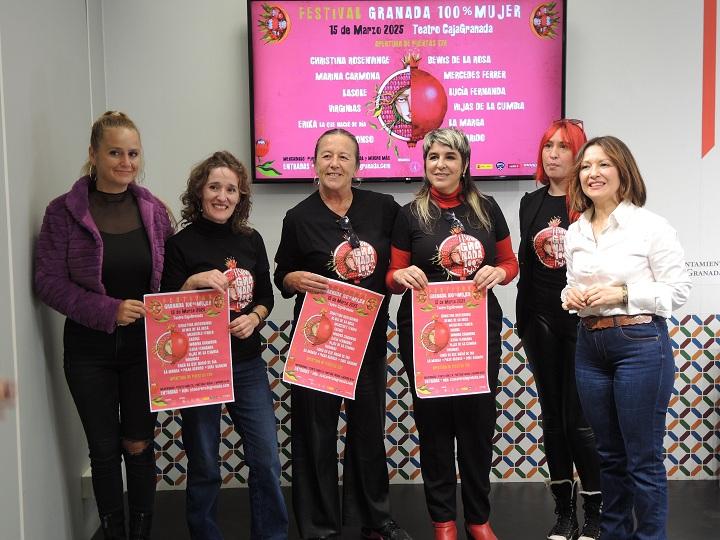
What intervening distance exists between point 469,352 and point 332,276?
0.60m

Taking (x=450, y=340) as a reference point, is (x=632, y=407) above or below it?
below

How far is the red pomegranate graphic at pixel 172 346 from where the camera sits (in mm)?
2557

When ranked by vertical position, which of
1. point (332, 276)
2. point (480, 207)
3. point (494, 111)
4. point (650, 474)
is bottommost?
point (650, 474)

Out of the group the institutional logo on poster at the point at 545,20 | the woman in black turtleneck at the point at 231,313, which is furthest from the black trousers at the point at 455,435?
the institutional logo on poster at the point at 545,20

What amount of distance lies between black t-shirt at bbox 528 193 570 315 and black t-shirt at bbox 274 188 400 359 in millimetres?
587

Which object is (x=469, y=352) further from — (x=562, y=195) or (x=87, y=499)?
(x=87, y=499)

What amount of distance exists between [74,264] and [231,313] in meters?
0.58

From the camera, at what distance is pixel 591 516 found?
294 cm

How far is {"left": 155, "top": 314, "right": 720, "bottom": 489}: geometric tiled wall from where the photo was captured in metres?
3.74

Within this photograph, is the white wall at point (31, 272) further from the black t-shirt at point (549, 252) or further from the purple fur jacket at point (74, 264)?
the black t-shirt at point (549, 252)

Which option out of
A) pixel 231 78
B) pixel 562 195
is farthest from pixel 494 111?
pixel 231 78

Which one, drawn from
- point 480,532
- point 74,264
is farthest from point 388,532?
point 74,264

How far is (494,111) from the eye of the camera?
363 cm

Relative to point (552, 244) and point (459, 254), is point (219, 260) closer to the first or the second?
point (459, 254)
